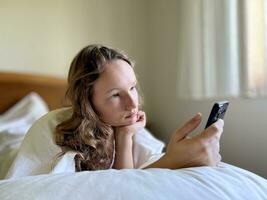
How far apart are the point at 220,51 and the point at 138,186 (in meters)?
1.25

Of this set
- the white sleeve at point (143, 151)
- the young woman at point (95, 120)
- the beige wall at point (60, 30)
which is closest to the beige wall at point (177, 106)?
the beige wall at point (60, 30)

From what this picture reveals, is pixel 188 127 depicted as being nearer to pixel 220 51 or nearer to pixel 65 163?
pixel 65 163

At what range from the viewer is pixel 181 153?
75 centimetres

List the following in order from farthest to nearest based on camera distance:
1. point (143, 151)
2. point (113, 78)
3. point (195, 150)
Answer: point (143, 151), point (113, 78), point (195, 150)

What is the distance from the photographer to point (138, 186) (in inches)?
23.6

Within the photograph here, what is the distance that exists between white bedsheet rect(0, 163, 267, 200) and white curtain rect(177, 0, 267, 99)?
931mm

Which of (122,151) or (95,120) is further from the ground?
(95,120)

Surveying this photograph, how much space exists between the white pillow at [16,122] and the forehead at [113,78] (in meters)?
0.45

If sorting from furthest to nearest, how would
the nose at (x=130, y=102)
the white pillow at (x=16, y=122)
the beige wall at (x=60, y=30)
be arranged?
the beige wall at (x=60, y=30)
the white pillow at (x=16, y=122)
the nose at (x=130, y=102)

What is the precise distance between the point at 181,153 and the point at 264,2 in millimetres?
991

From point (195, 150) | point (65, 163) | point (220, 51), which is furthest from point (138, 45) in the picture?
point (195, 150)

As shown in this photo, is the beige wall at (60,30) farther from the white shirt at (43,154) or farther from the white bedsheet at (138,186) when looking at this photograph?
the white bedsheet at (138,186)

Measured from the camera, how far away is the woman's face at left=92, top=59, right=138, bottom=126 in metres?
0.97

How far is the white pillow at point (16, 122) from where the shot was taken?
1.25 meters
